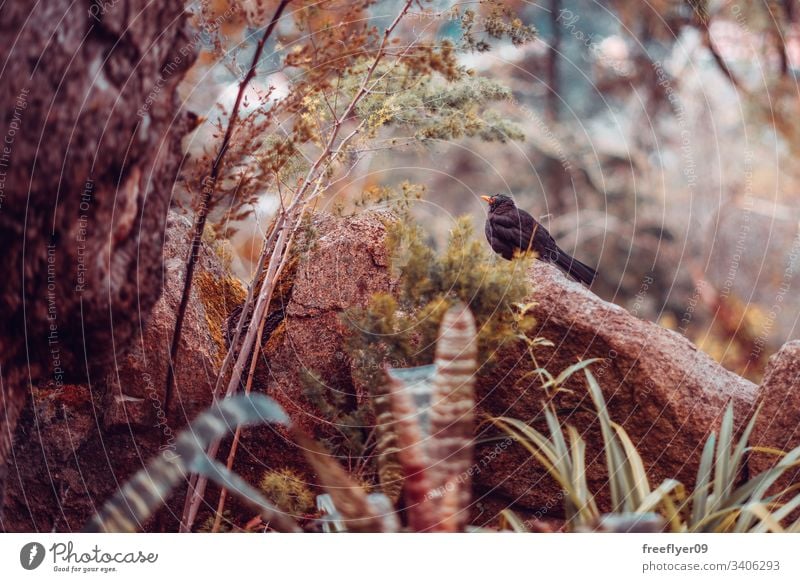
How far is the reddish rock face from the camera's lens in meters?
1.52

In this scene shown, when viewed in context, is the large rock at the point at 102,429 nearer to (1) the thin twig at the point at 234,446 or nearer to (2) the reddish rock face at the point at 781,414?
(1) the thin twig at the point at 234,446

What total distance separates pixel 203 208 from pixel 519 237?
73 centimetres

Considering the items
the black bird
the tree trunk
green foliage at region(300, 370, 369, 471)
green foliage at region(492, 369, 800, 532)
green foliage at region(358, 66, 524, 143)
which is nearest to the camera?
the tree trunk

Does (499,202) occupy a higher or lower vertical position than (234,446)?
higher

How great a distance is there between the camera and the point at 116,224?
1165mm

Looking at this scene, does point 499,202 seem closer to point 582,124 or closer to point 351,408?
point 351,408

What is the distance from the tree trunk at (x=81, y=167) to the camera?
3.54ft

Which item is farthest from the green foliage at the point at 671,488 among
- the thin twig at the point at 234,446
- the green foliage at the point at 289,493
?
the thin twig at the point at 234,446

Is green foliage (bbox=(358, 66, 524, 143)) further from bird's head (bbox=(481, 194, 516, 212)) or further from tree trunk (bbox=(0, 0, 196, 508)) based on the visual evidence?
tree trunk (bbox=(0, 0, 196, 508))

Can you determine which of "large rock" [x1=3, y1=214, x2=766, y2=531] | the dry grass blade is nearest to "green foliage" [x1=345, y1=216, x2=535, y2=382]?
"large rock" [x1=3, y1=214, x2=766, y2=531]

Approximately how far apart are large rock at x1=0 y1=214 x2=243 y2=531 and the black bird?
0.72 metres

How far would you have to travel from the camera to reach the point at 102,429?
1567 mm

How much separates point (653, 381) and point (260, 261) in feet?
2.94
